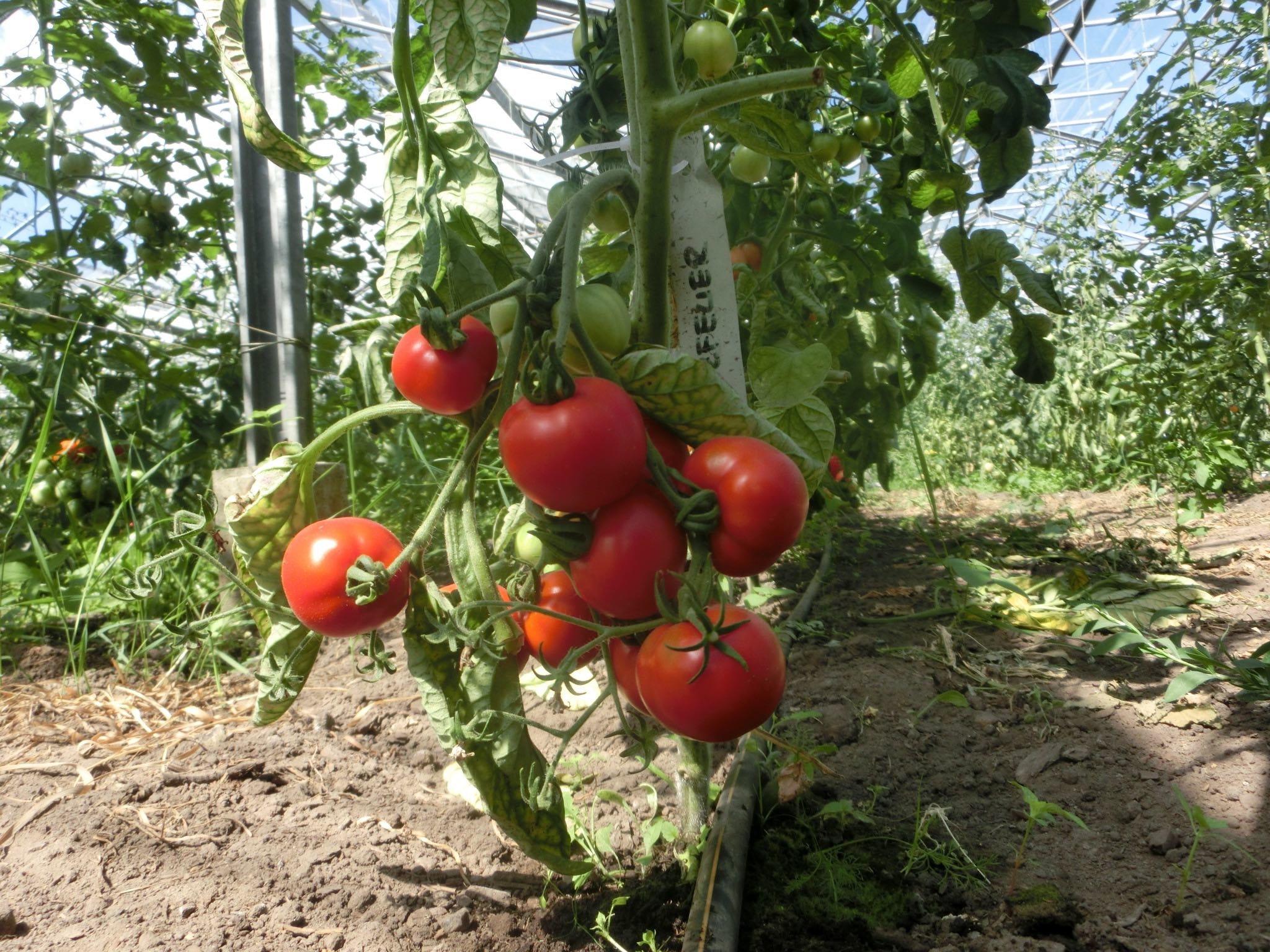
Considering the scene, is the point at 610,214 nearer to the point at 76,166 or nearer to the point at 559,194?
the point at 559,194

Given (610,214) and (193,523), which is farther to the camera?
(610,214)

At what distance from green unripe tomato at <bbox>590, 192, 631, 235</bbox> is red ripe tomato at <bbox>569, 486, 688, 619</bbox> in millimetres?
494

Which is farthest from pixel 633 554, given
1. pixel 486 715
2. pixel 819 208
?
pixel 819 208

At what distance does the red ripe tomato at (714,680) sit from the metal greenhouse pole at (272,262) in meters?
1.51

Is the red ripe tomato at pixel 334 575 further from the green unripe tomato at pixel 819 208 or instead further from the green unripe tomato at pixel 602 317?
the green unripe tomato at pixel 819 208

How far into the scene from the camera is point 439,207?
2.40ft

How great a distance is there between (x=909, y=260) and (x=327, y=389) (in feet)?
6.58

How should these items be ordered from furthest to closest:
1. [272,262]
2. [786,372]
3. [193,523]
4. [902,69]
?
[272,262]
[902,69]
[786,372]
[193,523]

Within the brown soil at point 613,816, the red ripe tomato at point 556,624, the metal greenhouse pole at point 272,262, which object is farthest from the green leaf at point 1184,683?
the metal greenhouse pole at point 272,262

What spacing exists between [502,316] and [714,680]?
366 mm

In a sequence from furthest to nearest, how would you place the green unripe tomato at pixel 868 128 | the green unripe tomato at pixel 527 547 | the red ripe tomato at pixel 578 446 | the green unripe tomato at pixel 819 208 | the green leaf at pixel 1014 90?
1. the green unripe tomato at pixel 819 208
2. the green unripe tomato at pixel 868 128
3. the green leaf at pixel 1014 90
4. the green unripe tomato at pixel 527 547
5. the red ripe tomato at pixel 578 446

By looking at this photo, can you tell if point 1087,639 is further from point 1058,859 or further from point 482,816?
point 482,816

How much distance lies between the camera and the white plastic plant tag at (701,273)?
0.84m

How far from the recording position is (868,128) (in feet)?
4.47
